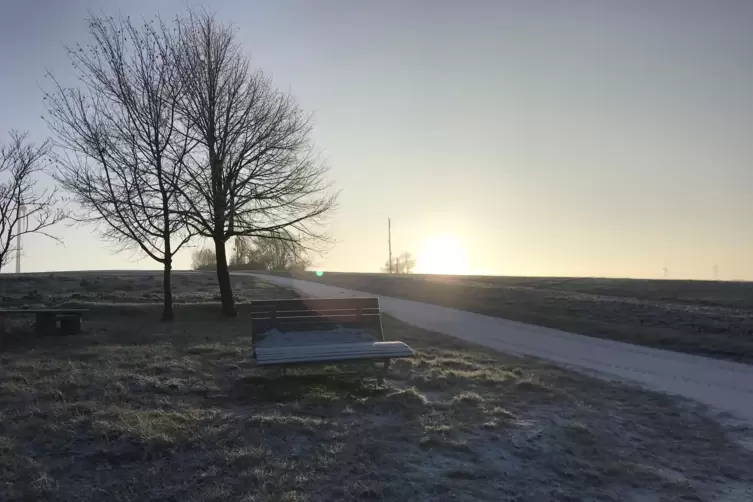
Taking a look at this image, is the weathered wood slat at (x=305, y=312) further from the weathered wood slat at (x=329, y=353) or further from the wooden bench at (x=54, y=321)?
the wooden bench at (x=54, y=321)

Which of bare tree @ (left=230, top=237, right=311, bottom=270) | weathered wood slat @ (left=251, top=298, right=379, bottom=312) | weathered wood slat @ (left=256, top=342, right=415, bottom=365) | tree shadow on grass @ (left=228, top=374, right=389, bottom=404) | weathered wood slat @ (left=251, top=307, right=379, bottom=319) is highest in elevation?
bare tree @ (left=230, top=237, right=311, bottom=270)

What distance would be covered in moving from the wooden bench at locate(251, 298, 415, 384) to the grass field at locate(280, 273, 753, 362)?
6.85 meters

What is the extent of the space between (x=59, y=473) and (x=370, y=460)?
221 centimetres

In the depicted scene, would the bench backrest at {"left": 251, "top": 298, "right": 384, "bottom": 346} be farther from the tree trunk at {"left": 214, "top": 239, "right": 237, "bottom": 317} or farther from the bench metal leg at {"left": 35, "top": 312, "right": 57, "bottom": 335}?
the tree trunk at {"left": 214, "top": 239, "right": 237, "bottom": 317}

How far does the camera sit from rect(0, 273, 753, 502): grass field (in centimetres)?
436

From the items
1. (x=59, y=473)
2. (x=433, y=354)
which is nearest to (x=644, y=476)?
(x=59, y=473)

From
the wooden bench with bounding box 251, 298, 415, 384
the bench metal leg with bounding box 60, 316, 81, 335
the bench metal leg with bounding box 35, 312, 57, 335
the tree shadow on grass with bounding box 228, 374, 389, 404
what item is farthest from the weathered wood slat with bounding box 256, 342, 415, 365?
the bench metal leg with bounding box 35, 312, 57, 335

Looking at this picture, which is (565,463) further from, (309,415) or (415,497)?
(309,415)

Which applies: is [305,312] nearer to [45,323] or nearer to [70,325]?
[70,325]

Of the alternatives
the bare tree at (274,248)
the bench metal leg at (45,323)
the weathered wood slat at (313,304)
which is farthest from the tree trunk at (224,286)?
the weathered wood slat at (313,304)

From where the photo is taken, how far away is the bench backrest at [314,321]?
316 inches

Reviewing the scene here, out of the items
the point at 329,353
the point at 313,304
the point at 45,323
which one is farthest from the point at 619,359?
the point at 45,323

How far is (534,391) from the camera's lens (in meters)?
7.59

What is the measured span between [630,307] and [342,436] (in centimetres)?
1315
